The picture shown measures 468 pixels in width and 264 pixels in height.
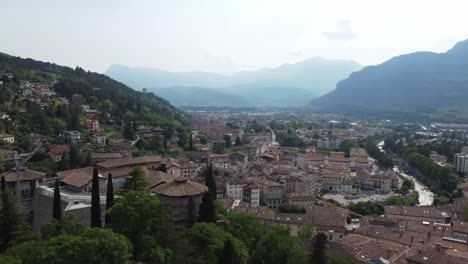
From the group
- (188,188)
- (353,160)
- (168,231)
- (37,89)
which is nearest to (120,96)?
(37,89)

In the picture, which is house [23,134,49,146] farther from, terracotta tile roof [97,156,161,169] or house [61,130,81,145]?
terracotta tile roof [97,156,161,169]

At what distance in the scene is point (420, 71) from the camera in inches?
7264

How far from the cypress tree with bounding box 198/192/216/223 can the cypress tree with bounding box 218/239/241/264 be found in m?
2.80

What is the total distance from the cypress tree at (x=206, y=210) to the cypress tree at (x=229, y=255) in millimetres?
2799

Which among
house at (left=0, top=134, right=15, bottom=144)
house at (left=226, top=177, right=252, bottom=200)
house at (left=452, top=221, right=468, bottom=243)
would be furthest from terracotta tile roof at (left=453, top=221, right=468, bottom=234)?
house at (left=0, top=134, right=15, bottom=144)

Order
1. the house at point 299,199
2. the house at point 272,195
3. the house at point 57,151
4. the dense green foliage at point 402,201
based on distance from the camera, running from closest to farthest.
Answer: the house at point 57,151, the house at point 299,199, the house at point 272,195, the dense green foliage at point 402,201

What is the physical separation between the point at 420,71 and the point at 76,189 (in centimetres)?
18639

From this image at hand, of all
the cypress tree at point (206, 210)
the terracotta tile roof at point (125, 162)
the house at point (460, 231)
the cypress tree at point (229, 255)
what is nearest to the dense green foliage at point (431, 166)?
the house at point (460, 231)

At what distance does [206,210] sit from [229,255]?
11.2ft

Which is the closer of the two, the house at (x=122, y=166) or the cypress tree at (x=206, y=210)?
the cypress tree at (x=206, y=210)

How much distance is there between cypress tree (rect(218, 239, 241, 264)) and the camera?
51.1 ft

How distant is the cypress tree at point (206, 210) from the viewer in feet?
61.0

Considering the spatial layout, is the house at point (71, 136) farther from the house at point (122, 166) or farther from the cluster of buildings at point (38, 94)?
the house at point (122, 166)

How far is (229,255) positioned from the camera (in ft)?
51.1
